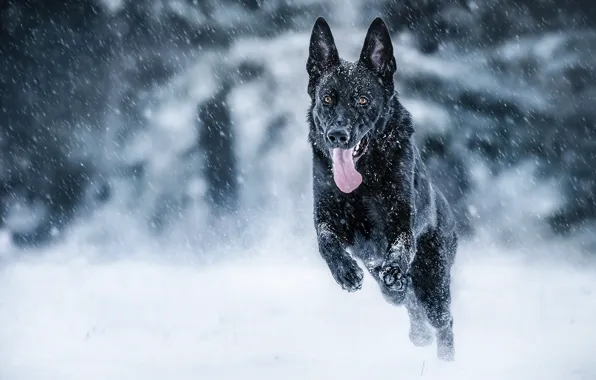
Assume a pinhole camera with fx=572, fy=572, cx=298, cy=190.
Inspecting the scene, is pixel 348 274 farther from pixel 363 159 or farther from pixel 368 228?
pixel 363 159

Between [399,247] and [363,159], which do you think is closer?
[399,247]

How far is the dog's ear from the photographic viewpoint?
3740mm

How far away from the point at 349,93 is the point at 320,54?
0.40 metres

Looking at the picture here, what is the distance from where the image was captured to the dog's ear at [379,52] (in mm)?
A: 3740

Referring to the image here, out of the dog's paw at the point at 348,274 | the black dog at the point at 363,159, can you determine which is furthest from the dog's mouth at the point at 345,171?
the dog's paw at the point at 348,274

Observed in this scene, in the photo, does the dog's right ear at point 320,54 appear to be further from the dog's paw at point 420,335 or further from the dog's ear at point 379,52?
the dog's paw at point 420,335

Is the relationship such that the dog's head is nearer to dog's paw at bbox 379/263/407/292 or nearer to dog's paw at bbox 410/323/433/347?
dog's paw at bbox 379/263/407/292

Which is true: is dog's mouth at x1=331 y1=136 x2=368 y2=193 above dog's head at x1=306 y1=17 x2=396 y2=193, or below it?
below

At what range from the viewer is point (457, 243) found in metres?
4.84

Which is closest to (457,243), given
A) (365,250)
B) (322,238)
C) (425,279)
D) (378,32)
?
(425,279)

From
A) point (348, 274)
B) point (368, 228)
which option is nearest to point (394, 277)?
point (348, 274)

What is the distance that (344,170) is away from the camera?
3.65m

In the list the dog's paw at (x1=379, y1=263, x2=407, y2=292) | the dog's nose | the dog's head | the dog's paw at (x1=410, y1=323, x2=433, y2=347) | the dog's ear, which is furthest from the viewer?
the dog's paw at (x1=410, y1=323, x2=433, y2=347)

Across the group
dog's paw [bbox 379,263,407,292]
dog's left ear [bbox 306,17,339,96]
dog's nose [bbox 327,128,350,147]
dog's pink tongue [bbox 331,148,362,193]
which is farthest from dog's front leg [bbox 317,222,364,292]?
dog's left ear [bbox 306,17,339,96]
